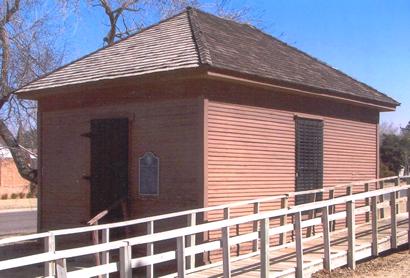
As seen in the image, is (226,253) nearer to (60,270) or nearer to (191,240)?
(191,240)

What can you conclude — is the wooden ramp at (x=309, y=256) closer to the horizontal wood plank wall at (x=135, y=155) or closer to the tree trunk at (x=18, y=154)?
the horizontal wood plank wall at (x=135, y=155)

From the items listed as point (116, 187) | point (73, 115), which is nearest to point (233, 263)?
point (116, 187)

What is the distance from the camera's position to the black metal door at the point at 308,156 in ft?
41.7

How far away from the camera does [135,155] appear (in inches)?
460

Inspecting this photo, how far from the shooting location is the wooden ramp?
27.7 feet

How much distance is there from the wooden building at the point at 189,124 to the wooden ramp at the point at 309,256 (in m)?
1.46

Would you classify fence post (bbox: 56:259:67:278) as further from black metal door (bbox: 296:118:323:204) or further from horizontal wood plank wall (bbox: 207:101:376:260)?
black metal door (bbox: 296:118:323:204)

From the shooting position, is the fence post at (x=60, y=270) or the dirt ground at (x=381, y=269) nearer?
the fence post at (x=60, y=270)

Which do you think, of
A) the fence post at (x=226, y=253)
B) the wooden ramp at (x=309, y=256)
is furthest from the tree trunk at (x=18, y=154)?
the fence post at (x=226, y=253)

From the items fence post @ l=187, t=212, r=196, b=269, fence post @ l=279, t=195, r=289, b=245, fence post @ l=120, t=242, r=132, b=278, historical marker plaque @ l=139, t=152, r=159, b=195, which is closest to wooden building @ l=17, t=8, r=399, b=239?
historical marker plaque @ l=139, t=152, r=159, b=195

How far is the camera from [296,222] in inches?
338

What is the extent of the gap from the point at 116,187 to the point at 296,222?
4597 millimetres

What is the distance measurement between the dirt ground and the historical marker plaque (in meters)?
3.74

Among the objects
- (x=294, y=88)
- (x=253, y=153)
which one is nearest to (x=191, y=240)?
(x=253, y=153)
